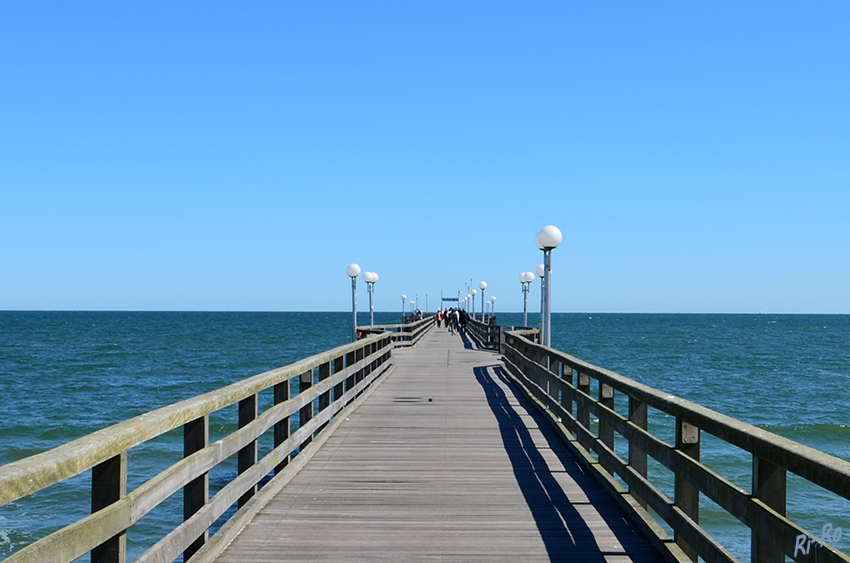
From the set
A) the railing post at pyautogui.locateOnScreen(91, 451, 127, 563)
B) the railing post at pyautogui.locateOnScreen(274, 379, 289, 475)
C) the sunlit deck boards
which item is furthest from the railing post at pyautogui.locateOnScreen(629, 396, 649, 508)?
the railing post at pyautogui.locateOnScreen(91, 451, 127, 563)

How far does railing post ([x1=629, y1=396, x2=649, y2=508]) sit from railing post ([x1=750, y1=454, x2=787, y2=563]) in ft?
6.91

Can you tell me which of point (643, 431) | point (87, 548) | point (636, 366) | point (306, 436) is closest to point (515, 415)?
point (306, 436)

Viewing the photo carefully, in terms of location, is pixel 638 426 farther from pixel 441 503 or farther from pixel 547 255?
pixel 547 255

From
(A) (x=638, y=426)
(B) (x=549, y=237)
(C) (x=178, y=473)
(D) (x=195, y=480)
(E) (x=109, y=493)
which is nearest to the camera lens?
(E) (x=109, y=493)

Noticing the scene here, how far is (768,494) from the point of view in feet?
12.1

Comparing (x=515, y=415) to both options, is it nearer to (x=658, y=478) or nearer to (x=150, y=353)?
(x=658, y=478)

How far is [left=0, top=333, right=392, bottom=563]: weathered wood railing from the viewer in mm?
3020

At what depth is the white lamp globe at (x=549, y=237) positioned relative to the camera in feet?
46.6

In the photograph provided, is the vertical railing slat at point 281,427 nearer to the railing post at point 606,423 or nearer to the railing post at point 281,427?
the railing post at point 281,427

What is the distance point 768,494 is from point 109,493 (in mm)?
2899

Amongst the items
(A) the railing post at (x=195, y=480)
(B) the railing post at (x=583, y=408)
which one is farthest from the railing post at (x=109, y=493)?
(B) the railing post at (x=583, y=408)

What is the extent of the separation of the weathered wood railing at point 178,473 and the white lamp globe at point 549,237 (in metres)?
6.84

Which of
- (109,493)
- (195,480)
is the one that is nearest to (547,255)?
(195,480)

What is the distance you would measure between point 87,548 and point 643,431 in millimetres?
3766
